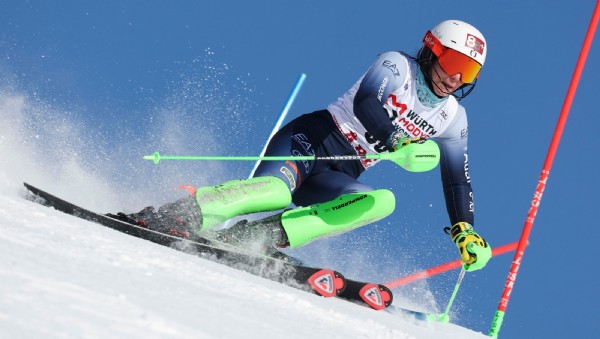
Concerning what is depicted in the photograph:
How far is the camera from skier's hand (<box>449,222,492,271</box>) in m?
4.24

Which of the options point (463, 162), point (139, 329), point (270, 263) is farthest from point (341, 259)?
point (139, 329)

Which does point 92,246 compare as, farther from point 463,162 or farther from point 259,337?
point 463,162

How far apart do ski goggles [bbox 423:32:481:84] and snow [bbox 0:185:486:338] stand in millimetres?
2047

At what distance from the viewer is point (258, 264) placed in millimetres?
3521

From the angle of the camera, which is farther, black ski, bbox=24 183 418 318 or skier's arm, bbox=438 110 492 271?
skier's arm, bbox=438 110 492 271

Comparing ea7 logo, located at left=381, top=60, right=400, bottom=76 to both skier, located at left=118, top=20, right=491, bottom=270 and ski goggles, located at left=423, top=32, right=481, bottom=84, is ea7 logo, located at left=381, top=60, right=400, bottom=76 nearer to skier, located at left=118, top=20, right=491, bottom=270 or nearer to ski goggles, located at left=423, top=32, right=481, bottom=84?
skier, located at left=118, top=20, right=491, bottom=270

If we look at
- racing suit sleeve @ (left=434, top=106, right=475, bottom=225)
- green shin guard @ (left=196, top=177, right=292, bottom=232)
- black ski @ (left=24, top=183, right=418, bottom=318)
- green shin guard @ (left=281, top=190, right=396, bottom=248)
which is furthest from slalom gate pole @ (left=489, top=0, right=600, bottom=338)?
green shin guard @ (left=196, top=177, right=292, bottom=232)

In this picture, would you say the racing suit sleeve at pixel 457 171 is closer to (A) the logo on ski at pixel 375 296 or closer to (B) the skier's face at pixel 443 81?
(B) the skier's face at pixel 443 81

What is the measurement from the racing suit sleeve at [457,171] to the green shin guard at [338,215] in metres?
0.71

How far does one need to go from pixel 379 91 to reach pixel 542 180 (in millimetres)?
1375

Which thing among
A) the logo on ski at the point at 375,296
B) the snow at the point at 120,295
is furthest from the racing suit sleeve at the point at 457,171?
the snow at the point at 120,295

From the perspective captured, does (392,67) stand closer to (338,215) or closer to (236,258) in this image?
(338,215)

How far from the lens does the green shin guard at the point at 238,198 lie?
3764 millimetres

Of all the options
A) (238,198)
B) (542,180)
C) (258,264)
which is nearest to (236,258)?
(258,264)
